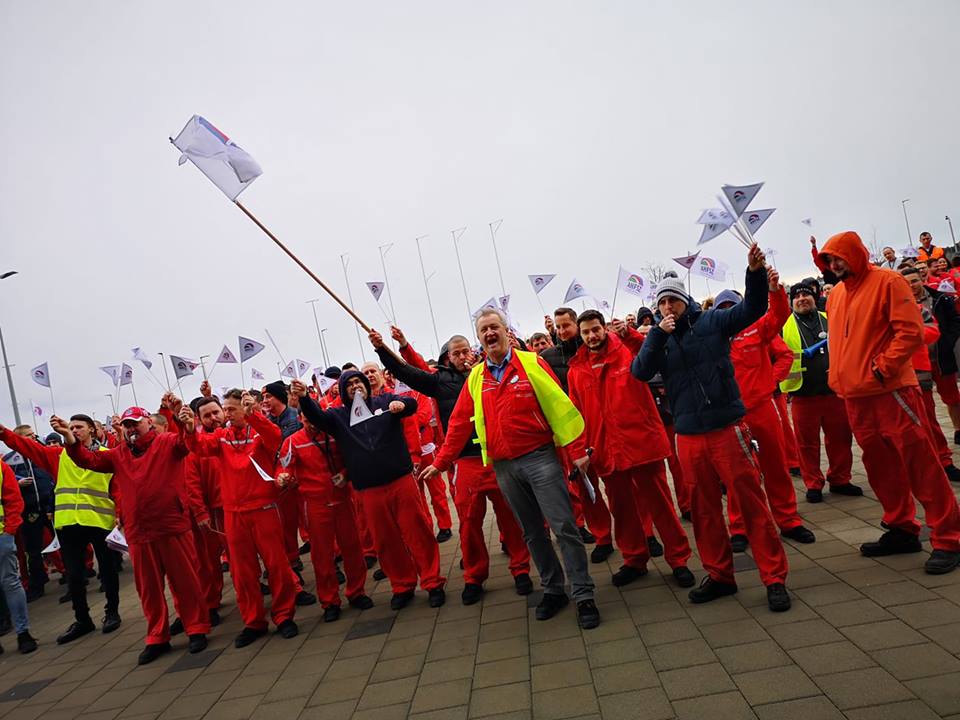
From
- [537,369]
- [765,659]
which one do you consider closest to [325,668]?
[537,369]

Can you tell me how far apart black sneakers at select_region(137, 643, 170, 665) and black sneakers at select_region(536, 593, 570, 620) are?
11.3ft

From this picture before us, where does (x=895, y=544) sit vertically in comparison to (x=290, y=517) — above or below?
below

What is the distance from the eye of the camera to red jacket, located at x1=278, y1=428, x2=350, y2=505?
6.14 meters

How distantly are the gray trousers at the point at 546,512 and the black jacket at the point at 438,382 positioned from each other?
1404 mm

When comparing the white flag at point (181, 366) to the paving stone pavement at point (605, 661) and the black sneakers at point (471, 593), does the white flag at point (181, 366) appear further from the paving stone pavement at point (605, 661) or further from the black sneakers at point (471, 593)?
the black sneakers at point (471, 593)

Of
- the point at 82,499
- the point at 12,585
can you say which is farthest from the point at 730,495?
the point at 12,585

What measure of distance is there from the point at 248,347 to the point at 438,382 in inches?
159

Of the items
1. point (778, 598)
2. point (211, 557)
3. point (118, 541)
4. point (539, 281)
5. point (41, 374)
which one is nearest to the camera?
point (778, 598)

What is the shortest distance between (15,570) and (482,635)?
5.36 metres

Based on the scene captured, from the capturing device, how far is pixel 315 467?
6.16m

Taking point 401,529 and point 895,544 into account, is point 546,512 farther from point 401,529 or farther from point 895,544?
point 895,544

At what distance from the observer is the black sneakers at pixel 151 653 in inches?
230

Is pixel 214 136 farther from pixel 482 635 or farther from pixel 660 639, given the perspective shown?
pixel 660 639

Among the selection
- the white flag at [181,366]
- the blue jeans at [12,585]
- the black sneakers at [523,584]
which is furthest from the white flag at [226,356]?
the black sneakers at [523,584]
